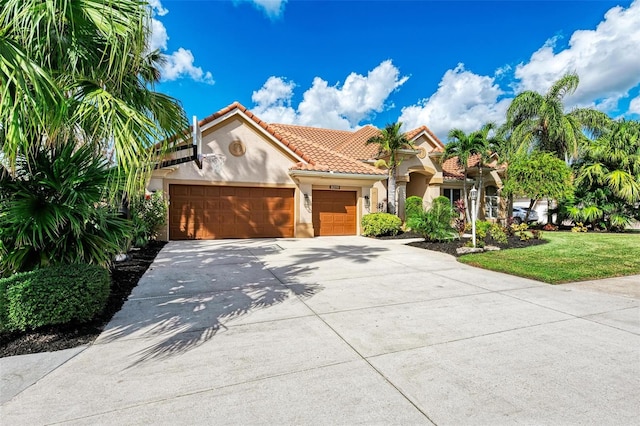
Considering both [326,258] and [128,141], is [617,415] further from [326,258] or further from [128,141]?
[326,258]

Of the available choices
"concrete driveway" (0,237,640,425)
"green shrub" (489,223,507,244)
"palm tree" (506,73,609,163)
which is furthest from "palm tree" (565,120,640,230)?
"concrete driveway" (0,237,640,425)

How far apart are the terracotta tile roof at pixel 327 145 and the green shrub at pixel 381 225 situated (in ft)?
7.58

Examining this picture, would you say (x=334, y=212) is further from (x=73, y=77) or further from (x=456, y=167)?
(x=73, y=77)

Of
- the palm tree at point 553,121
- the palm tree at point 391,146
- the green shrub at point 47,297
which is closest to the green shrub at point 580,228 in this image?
the palm tree at point 553,121

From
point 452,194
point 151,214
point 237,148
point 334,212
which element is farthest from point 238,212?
point 452,194

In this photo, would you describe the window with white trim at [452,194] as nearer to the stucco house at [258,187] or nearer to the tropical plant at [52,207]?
the stucco house at [258,187]

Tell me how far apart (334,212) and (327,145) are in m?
7.00

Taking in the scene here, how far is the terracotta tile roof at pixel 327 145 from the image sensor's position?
15.3m

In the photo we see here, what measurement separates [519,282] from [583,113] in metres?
19.9

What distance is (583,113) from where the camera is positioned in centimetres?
2031

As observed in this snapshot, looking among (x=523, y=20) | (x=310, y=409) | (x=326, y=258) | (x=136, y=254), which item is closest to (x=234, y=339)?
(x=310, y=409)

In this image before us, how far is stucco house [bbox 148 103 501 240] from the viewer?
1412 cm

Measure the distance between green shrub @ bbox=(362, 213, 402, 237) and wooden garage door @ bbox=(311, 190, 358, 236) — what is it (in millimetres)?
1093

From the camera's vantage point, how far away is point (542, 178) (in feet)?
52.9
